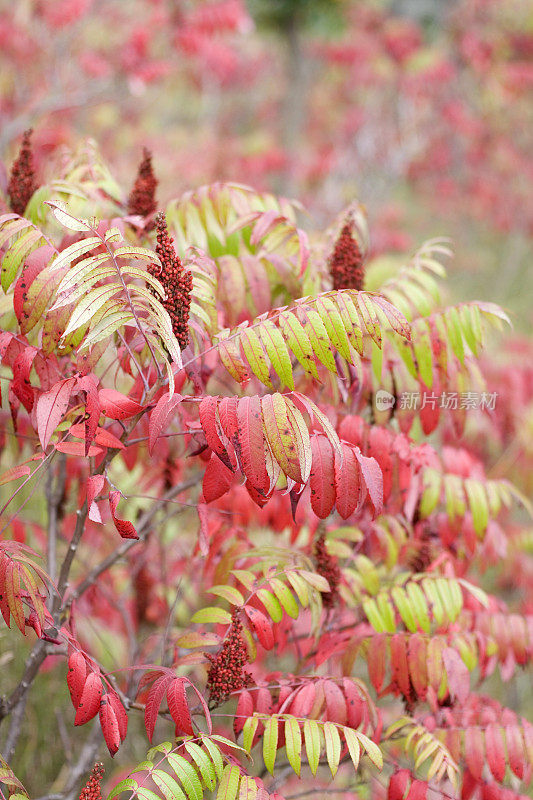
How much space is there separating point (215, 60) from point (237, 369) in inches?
273

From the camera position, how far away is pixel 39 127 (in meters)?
6.51

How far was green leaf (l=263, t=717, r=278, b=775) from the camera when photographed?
1696 millimetres

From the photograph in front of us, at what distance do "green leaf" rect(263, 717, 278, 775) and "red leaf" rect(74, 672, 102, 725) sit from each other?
1.29 feet

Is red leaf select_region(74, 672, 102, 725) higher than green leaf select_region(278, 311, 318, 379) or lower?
lower

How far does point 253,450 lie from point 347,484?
0.86ft

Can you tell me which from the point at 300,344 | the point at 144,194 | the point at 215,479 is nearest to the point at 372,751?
the point at 215,479

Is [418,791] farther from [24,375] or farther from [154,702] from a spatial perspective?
[24,375]

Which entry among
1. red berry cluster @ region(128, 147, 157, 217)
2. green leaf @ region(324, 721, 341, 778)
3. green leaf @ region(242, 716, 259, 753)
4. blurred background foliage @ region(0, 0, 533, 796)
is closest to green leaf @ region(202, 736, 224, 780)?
green leaf @ region(242, 716, 259, 753)

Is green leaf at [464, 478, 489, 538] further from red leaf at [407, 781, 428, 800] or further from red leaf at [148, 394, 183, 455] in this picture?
red leaf at [148, 394, 183, 455]

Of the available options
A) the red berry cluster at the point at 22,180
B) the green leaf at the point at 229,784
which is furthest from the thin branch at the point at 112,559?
the red berry cluster at the point at 22,180

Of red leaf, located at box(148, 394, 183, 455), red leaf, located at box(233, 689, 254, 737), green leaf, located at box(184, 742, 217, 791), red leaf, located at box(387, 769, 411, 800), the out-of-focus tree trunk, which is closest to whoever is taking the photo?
red leaf, located at box(148, 394, 183, 455)

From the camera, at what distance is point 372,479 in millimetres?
1662

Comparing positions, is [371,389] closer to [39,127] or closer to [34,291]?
[34,291]

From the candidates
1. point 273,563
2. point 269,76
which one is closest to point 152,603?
point 273,563
